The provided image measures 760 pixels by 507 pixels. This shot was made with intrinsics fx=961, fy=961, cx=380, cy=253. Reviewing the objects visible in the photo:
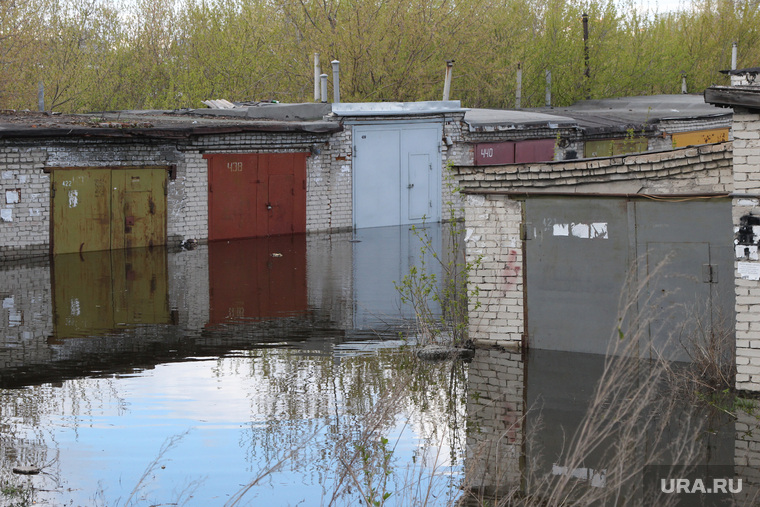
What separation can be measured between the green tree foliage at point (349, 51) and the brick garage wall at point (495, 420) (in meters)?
22.1

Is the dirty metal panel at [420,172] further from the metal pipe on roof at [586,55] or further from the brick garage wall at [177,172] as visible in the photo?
the metal pipe on roof at [586,55]

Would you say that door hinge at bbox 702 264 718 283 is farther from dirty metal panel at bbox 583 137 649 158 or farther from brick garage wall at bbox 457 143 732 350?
dirty metal panel at bbox 583 137 649 158

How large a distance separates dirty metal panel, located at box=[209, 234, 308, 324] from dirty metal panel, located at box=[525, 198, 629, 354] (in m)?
3.95

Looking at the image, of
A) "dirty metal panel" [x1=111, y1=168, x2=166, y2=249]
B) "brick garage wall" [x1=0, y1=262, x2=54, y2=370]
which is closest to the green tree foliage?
"dirty metal panel" [x1=111, y1=168, x2=166, y2=249]

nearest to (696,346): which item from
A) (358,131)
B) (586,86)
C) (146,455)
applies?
(146,455)

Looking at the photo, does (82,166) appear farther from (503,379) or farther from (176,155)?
(503,379)

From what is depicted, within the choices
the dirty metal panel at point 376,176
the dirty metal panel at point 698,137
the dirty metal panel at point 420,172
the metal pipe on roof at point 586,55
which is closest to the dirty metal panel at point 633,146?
the dirty metal panel at point 698,137

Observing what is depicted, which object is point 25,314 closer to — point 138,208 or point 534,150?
point 138,208

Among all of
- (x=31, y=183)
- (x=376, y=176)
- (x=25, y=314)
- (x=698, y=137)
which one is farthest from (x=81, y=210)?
(x=698, y=137)

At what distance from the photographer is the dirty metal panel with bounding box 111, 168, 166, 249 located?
19062 mm

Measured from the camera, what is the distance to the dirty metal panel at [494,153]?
2447 cm

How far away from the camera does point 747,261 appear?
28.3 ft

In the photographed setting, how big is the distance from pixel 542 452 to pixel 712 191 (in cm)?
359

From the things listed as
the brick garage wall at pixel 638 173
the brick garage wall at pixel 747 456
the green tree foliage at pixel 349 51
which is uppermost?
the green tree foliage at pixel 349 51
